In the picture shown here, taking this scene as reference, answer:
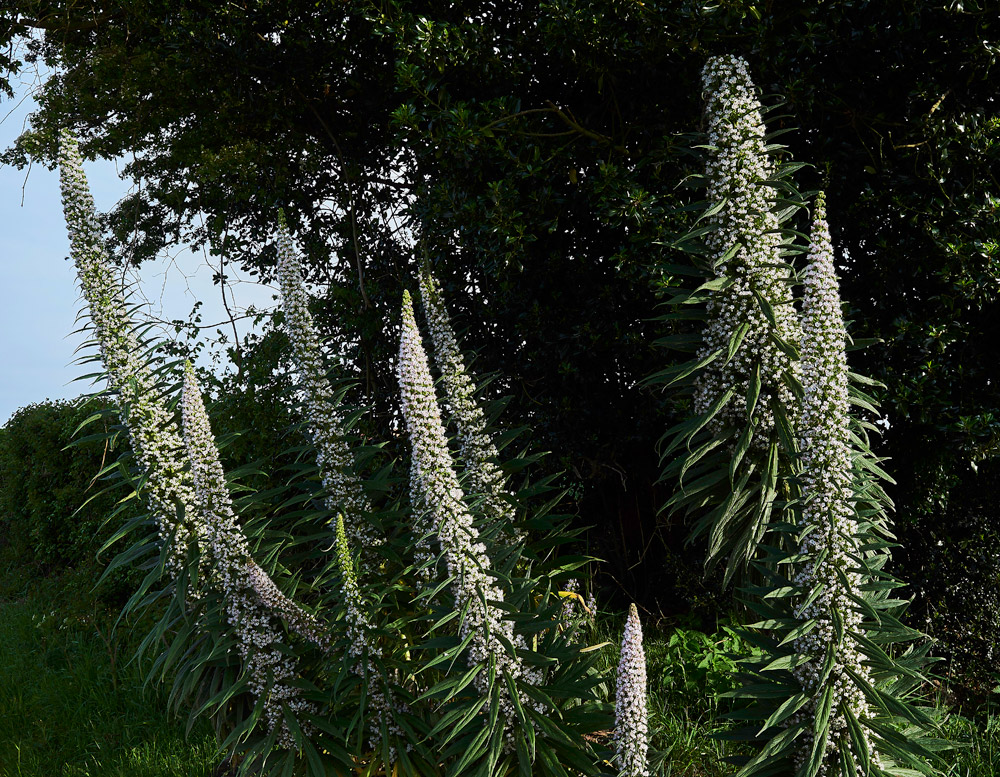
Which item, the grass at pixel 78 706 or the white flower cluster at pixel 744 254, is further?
the grass at pixel 78 706

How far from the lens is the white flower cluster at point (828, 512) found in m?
2.95

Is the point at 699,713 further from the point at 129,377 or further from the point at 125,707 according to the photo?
the point at 125,707

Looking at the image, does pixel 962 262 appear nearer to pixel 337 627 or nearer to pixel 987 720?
pixel 987 720

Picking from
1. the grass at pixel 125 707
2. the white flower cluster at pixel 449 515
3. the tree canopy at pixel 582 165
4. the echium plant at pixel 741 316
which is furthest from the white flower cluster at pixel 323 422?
the grass at pixel 125 707

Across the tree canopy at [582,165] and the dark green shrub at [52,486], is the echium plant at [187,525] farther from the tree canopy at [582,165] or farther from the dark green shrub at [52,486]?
the dark green shrub at [52,486]

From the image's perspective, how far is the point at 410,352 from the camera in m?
3.13


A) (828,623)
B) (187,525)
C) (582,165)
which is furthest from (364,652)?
(582,165)

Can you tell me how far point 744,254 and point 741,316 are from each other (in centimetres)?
27

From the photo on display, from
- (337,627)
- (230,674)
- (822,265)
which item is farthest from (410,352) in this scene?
(230,674)

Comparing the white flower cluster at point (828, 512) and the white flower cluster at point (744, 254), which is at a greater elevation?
the white flower cluster at point (744, 254)

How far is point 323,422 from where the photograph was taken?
397 cm

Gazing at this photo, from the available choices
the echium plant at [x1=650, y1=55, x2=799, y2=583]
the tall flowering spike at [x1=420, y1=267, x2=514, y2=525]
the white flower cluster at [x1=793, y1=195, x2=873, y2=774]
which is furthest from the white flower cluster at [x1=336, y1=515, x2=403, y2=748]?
the white flower cluster at [x1=793, y1=195, x2=873, y2=774]

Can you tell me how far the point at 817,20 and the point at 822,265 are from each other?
2.33 meters

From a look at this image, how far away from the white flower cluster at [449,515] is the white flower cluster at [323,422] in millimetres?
797
